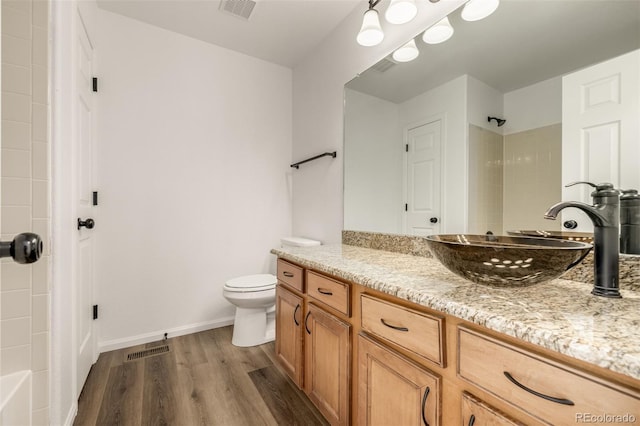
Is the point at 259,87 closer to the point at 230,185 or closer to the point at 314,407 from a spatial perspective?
the point at 230,185

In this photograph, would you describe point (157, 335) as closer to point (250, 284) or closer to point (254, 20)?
point (250, 284)

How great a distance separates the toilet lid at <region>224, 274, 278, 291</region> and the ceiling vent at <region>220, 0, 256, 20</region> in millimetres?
2014

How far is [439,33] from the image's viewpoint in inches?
58.9

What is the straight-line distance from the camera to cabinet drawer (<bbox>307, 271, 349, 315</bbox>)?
3.94 ft

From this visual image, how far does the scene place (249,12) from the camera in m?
2.14

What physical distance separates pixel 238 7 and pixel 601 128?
226 cm

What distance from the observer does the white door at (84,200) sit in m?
1.53

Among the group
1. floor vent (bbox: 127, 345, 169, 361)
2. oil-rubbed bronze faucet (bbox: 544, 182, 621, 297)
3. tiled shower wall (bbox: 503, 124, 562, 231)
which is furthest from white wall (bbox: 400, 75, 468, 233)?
floor vent (bbox: 127, 345, 169, 361)

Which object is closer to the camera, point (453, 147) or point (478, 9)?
point (478, 9)

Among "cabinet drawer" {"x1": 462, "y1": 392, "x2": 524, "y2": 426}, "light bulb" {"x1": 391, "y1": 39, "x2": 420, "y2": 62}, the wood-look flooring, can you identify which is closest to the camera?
"cabinet drawer" {"x1": 462, "y1": 392, "x2": 524, "y2": 426}

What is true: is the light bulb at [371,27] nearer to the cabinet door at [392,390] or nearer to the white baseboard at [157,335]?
the cabinet door at [392,390]
